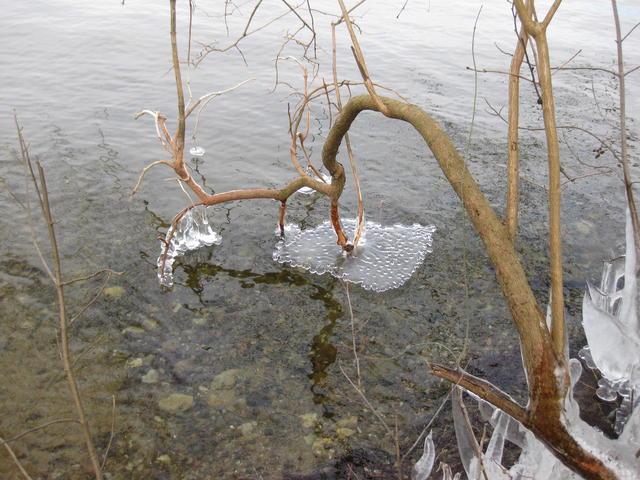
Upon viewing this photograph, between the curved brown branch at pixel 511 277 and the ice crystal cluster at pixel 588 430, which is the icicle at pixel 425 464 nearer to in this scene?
the ice crystal cluster at pixel 588 430

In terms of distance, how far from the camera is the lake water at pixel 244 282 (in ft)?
10.2

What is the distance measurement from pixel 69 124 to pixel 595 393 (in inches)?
240

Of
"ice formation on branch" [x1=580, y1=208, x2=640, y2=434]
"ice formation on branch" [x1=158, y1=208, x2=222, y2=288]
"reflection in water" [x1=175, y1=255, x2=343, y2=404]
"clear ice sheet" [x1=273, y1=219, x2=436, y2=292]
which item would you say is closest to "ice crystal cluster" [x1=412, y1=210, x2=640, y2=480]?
"ice formation on branch" [x1=580, y1=208, x2=640, y2=434]

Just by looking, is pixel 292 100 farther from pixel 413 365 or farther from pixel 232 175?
pixel 413 365

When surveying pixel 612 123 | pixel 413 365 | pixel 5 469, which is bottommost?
pixel 5 469

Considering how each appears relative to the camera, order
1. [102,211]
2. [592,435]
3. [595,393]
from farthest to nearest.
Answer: [102,211] → [595,393] → [592,435]

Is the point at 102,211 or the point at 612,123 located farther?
the point at 612,123

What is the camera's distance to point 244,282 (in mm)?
4301

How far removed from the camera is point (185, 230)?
15.2 feet

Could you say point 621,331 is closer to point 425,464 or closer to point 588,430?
point 588,430

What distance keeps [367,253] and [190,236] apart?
4.89ft

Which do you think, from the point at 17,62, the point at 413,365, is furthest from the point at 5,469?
the point at 17,62

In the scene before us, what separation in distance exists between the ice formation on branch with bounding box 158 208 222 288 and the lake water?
0.13m

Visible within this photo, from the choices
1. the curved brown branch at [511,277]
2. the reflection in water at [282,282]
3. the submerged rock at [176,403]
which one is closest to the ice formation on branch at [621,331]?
the curved brown branch at [511,277]
